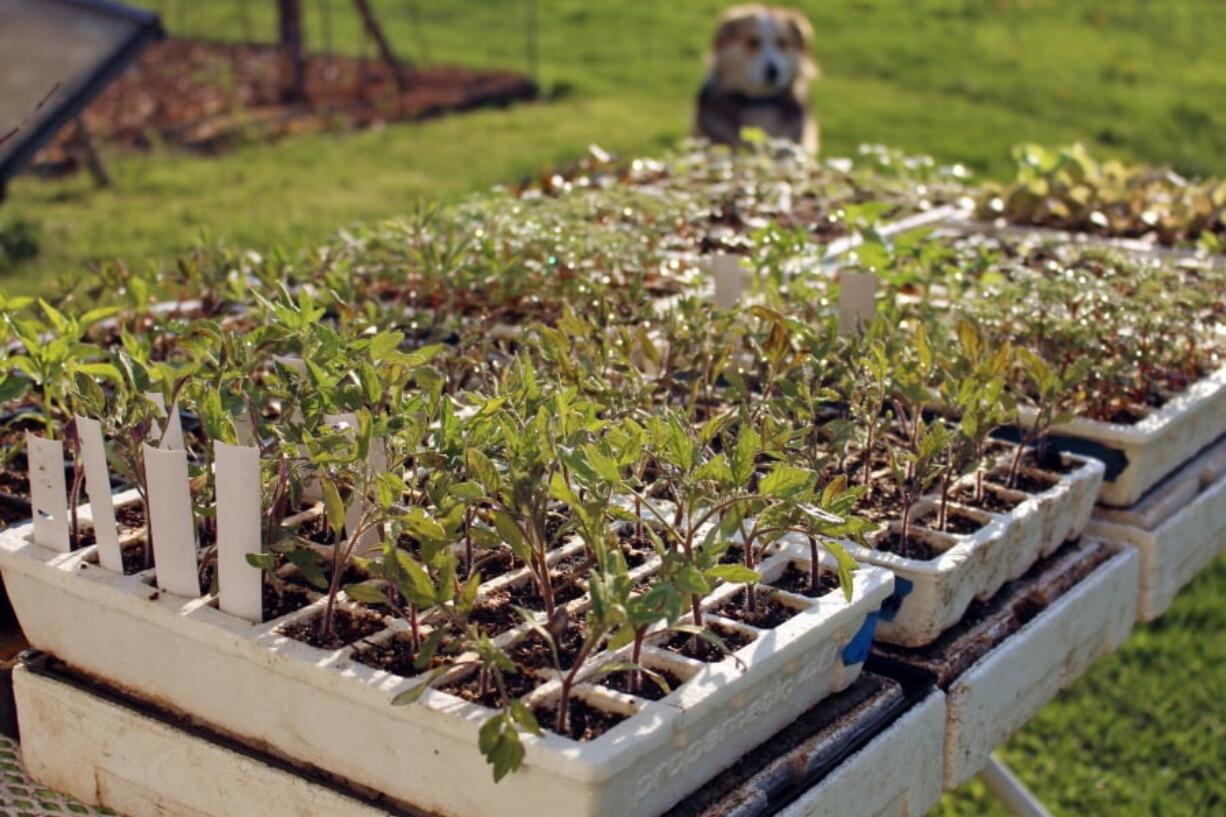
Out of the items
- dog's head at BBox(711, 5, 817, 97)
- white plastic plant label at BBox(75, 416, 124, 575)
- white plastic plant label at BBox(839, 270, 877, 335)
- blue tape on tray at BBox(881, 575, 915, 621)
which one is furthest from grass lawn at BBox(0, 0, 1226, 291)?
blue tape on tray at BBox(881, 575, 915, 621)

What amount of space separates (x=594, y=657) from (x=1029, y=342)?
149 cm

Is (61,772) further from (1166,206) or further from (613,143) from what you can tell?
(613,143)

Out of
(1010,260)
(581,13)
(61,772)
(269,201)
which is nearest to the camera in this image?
(61,772)

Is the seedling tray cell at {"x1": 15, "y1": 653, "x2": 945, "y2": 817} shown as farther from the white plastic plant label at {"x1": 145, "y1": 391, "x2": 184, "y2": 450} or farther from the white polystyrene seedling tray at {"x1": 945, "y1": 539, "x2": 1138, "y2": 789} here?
the white plastic plant label at {"x1": 145, "y1": 391, "x2": 184, "y2": 450}

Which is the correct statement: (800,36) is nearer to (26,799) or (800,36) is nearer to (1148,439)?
(1148,439)

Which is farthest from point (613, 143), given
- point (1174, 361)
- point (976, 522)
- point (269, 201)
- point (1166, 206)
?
point (976, 522)

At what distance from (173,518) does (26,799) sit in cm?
50

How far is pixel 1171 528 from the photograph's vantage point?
9.20ft

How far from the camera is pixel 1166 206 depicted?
172 inches

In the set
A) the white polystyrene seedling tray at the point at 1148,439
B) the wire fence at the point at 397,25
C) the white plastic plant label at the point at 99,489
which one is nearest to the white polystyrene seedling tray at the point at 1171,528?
the white polystyrene seedling tray at the point at 1148,439

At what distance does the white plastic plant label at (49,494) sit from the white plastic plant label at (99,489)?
45 mm

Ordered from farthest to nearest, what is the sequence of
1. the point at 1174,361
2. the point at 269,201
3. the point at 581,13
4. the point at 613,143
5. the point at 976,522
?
the point at 581,13
the point at 613,143
the point at 269,201
the point at 1174,361
the point at 976,522

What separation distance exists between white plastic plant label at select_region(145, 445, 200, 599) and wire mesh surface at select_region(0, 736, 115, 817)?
35cm

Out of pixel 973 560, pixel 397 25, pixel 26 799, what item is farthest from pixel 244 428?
pixel 397 25
